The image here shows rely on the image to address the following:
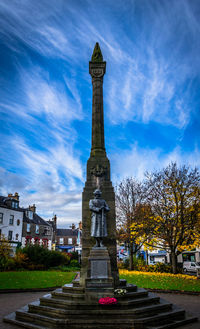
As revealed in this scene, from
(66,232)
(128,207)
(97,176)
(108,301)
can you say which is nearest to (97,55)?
(97,176)

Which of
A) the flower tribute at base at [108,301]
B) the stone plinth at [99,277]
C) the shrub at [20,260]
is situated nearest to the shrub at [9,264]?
the shrub at [20,260]

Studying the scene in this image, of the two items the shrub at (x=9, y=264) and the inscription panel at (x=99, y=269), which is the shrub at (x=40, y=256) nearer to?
the shrub at (x=9, y=264)

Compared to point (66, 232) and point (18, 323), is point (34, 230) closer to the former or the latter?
point (66, 232)

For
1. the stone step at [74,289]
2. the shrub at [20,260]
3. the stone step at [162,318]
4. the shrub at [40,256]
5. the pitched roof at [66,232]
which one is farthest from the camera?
the pitched roof at [66,232]

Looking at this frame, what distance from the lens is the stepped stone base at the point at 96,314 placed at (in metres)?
7.16

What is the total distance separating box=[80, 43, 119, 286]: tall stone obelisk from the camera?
10406mm

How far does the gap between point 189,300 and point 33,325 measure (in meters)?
8.02

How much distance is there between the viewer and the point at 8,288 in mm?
14883

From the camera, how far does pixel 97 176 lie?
11.6 meters

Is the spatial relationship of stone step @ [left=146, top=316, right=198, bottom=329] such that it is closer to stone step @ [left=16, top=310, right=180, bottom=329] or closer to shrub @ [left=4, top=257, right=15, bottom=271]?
stone step @ [left=16, top=310, right=180, bottom=329]

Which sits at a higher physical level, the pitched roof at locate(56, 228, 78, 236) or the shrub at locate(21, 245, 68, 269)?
the pitched roof at locate(56, 228, 78, 236)

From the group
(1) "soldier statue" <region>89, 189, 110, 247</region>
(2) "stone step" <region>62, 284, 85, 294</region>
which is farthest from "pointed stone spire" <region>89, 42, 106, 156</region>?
(2) "stone step" <region>62, 284, 85, 294</region>

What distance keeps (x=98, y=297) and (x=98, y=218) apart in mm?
2951

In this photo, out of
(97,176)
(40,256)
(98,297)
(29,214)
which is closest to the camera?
(98,297)
